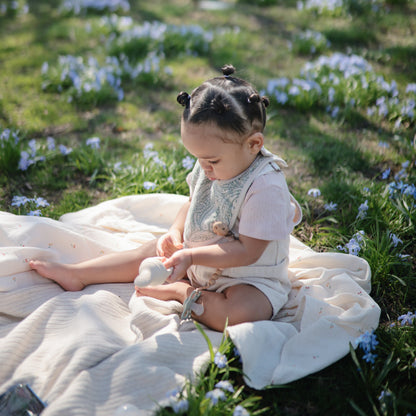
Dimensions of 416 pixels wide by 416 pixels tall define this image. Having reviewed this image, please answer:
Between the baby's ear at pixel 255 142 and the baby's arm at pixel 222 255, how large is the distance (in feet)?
1.33

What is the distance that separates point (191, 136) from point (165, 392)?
1091 millimetres

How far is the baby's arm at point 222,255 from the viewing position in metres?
2.11

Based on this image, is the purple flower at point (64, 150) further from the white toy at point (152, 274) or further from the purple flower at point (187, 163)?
the white toy at point (152, 274)

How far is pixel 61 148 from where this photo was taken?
3.73 meters

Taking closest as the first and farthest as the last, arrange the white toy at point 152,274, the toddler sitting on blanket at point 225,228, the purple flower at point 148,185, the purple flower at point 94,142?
the toddler sitting on blanket at point 225,228, the white toy at point 152,274, the purple flower at point 148,185, the purple flower at point 94,142

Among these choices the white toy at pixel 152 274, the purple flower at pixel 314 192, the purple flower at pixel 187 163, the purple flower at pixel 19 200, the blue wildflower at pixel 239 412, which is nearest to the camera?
the blue wildflower at pixel 239 412

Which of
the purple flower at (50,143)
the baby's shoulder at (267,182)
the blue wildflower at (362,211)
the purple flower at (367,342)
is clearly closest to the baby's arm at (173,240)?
the baby's shoulder at (267,182)

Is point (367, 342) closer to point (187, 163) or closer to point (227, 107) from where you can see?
point (227, 107)

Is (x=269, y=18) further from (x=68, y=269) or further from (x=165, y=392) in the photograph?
(x=165, y=392)

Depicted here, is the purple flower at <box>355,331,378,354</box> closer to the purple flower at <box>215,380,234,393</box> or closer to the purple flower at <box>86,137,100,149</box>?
the purple flower at <box>215,380,234,393</box>

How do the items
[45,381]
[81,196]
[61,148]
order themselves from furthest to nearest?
[61,148] < [81,196] < [45,381]

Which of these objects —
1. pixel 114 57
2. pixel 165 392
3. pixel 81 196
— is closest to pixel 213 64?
pixel 114 57

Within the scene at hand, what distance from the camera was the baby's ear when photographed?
202 cm

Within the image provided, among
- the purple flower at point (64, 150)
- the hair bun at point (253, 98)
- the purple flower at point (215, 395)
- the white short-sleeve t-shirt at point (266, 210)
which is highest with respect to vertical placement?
the hair bun at point (253, 98)
